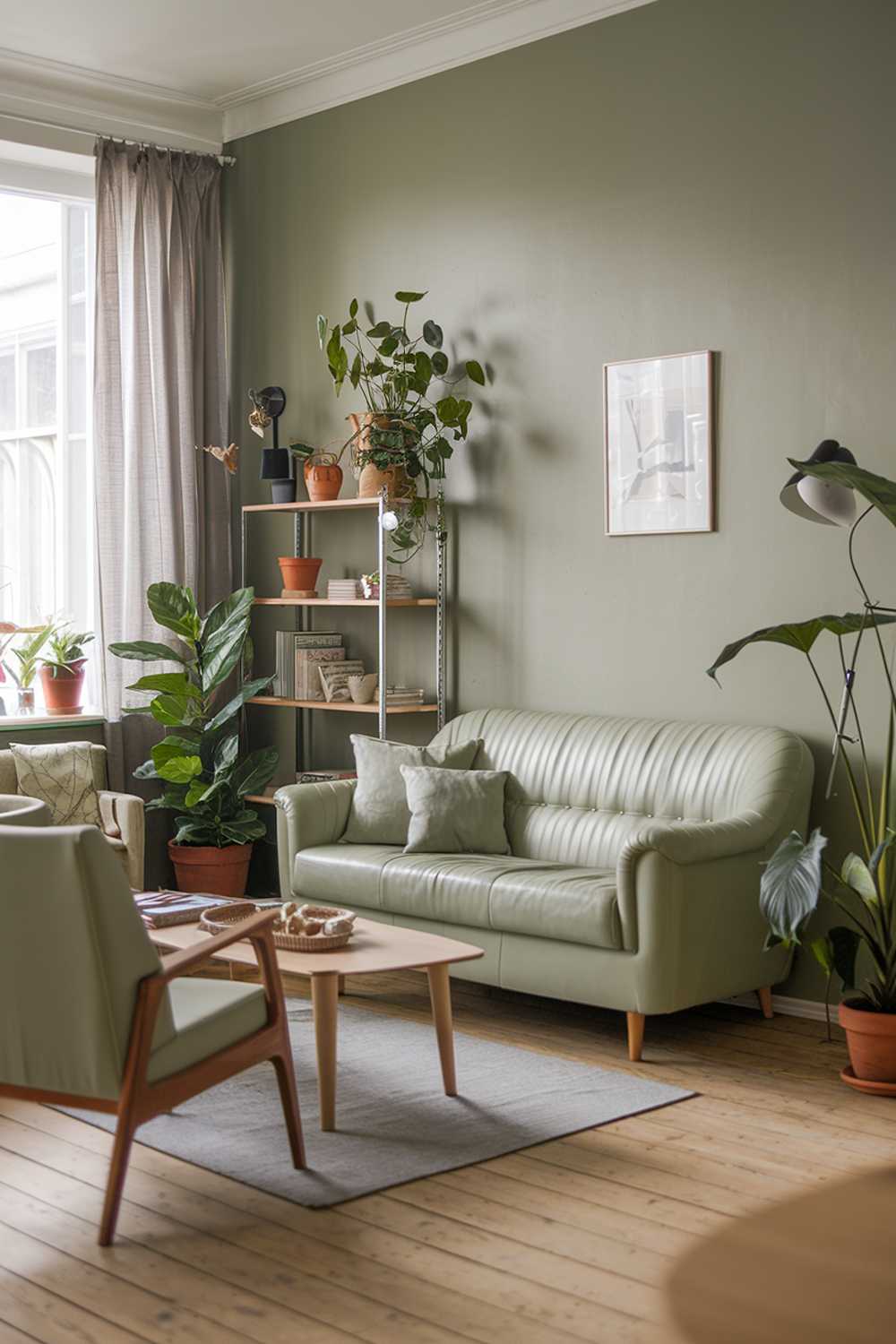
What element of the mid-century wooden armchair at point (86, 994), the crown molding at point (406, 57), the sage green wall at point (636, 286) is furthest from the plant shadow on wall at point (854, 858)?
the crown molding at point (406, 57)

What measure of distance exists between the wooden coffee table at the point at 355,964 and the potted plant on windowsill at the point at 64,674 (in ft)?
7.44

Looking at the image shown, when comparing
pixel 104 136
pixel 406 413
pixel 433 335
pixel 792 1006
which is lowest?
pixel 792 1006

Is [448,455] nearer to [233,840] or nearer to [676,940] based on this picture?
[233,840]

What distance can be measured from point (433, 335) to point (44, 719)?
2203mm

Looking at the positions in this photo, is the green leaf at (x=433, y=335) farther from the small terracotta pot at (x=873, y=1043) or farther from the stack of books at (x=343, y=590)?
the small terracotta pot at (x=873, y=1043)

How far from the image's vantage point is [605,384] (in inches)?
207

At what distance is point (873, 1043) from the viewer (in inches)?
159

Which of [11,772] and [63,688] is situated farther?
[63,688]

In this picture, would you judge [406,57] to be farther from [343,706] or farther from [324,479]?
[343,706]

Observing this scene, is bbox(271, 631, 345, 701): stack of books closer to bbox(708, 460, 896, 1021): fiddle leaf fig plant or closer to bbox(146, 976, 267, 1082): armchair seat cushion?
bbox(708, 460, 896, 1021): fiddle leaf fig plant

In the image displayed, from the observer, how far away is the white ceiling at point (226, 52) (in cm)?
548

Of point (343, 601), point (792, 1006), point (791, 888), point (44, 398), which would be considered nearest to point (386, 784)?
point (343, 601)

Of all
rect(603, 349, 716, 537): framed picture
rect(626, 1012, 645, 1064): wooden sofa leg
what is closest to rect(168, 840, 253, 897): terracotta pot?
rect(603, 349, 716, 537): framed picture

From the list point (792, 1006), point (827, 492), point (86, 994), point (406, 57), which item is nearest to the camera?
point (86, 994)
